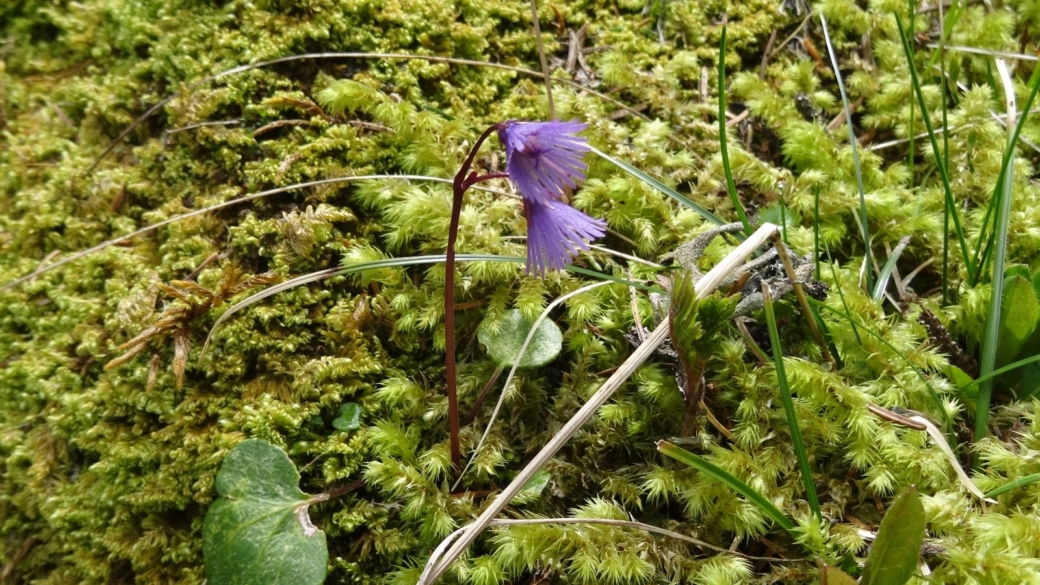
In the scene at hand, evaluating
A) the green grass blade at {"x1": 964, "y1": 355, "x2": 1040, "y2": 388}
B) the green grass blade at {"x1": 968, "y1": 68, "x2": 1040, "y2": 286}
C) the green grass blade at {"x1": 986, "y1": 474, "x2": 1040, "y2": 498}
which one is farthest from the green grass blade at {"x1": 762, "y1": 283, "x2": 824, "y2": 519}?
the green grass blade at {"x1": 968, "y1": 68, "x2": 1040, "y2": 286}

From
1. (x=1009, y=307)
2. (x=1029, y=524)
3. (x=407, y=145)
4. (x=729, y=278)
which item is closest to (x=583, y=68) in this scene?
(x=407, y=145)

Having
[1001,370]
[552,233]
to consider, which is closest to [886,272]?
[1001,370]

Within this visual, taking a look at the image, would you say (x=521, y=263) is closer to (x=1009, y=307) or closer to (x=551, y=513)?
(x=551, y=513)

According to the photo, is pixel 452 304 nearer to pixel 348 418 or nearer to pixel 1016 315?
pixel 348 418

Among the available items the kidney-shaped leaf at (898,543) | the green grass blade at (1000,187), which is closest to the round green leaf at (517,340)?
the kidney-shaped leaf at (898,543)

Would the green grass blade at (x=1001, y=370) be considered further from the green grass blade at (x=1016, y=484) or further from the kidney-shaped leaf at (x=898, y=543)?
the kidney-shaped leaf at (x=898, y=543)

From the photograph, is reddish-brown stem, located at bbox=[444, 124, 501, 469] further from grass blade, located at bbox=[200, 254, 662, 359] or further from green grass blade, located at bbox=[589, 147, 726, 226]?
green grass blade, located at bbox=[589, 147, 726, 226]
